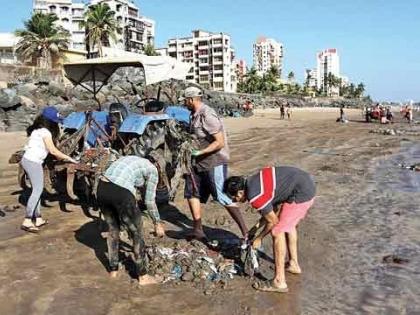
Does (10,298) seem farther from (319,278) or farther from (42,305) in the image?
(319,278)

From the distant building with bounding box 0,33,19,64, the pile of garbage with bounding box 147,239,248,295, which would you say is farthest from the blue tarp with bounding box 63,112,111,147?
the distant building with bounding box 0,33,19,64

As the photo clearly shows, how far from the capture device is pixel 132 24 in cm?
11606

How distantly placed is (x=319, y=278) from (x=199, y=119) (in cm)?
219

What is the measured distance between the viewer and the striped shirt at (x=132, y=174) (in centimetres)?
482

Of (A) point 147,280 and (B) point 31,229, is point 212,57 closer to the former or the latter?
(B) point 31,229

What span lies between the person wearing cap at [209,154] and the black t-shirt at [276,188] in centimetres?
103

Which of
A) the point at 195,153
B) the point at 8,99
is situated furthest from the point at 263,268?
the point at 8,99

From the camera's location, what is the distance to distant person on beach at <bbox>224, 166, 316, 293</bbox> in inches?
181

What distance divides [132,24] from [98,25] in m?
52.4

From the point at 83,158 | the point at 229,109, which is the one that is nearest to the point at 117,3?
the point at 229,109

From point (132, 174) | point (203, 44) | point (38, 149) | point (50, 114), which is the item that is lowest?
point (132, 174)

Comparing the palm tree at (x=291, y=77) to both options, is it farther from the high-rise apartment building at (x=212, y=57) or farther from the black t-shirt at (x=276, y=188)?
the black t-shirt at (x=276, y=188)

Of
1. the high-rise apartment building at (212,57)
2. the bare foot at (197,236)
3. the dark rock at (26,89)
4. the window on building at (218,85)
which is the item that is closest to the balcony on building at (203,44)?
the high-rise apartment building at (212,57)

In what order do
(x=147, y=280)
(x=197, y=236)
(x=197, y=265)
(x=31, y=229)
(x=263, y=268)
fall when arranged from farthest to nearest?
(x=31, y=229) → (x=197, y=236) → (x=263, y=268) → (x=197, y=265) → (x=147, y=280)
